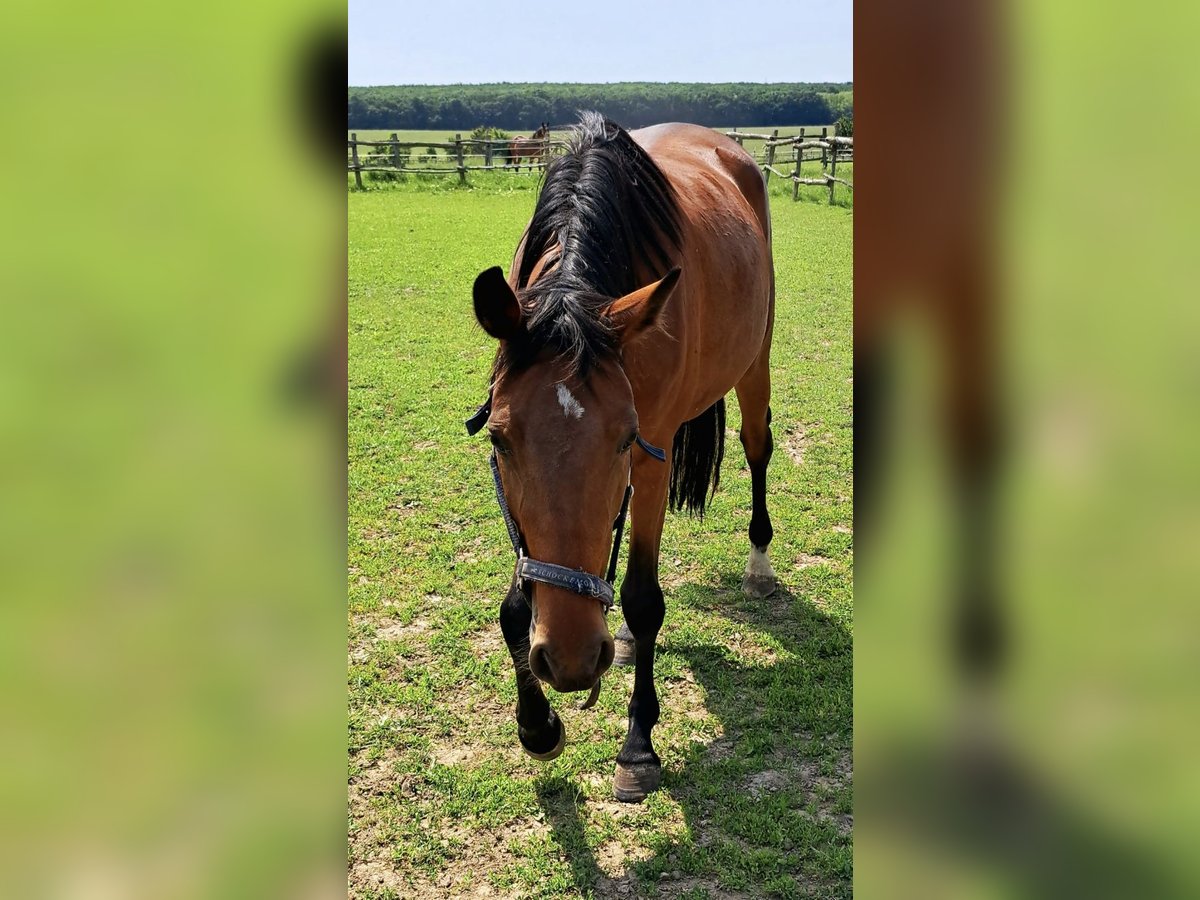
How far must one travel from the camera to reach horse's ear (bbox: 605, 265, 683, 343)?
7.25 feet

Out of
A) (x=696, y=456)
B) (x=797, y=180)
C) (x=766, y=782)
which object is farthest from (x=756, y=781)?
(x=797, y=180)

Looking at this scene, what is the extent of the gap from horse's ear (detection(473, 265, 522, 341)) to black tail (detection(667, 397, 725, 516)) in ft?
6.56

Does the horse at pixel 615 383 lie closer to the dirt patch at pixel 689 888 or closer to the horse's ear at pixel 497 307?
the horse's ear at pixel 497 307

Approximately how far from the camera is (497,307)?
7.00 feet

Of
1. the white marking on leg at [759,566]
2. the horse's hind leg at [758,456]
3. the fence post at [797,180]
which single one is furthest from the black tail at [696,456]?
the fence post at [797,180]

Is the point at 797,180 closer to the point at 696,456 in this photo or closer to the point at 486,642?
the point at 696,456

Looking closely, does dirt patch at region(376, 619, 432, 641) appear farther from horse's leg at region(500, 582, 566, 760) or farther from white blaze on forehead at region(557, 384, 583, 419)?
white blaze on forehead at region(557, 384, 583, 419)

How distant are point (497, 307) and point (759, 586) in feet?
8.48
